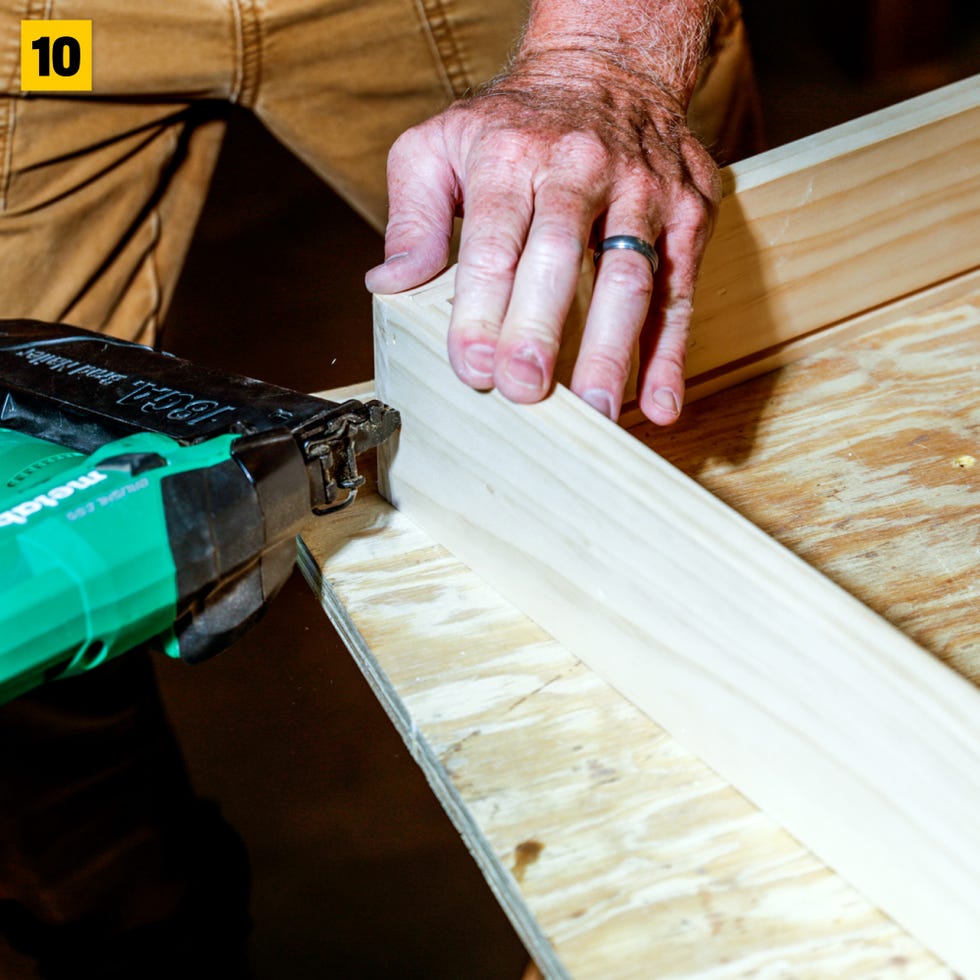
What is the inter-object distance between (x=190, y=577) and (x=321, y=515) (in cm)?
18

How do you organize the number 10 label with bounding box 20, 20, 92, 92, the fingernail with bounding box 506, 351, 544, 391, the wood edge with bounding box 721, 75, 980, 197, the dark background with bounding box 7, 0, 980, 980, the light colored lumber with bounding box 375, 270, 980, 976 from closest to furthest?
the light colored lumber with bounding box 375, 270, 980, 976 → the fingernail with bounding box 506, 351, 544, 391 → the wood edge with bounding box 721, 75, 980, 197 → the number 10 label with bounding box 20, 20, 92, 92 → the dark background with bounding box 7, 0, 980, 980

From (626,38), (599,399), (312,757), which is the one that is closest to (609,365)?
(599,399)

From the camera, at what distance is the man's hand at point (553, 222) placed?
755 mm

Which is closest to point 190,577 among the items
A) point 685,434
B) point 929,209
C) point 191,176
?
point 685,434

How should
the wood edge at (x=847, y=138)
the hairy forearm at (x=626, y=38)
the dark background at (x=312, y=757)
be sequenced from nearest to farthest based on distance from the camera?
the wood edge at (x=847, y=138)
the hairy forearm at (x=626, y=38)
the dark background at (x=312, y=757)

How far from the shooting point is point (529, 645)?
0.78 meters

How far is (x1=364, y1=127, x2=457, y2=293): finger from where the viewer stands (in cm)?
85

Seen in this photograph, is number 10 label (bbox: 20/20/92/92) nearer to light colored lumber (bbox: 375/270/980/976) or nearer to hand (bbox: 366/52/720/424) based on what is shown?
hand (bbox: 366/52/720/424)

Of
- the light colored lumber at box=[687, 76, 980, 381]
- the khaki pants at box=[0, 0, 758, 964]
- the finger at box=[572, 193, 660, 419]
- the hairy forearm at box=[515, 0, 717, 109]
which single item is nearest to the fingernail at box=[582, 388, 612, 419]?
the finger at box=[572, 193, 660, 419]

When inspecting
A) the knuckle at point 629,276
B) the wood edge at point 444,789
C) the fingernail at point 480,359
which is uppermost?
the knuckle at point 629,276

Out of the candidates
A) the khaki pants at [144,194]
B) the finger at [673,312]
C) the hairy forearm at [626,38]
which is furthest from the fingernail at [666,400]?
the khaki pants at [144,194]

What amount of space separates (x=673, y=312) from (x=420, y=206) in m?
0.23

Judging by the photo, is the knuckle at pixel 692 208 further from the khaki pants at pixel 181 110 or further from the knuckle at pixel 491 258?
the khaki pants at pixel 181 110

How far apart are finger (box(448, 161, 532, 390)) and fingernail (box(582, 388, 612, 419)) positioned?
81mm
